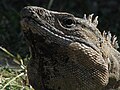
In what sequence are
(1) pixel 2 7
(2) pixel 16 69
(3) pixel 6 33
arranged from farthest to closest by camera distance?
1. (1) pixel 2 7
2. (3) pixel 6 33
3. (2) pixel 16 69

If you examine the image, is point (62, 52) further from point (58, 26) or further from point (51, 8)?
point (51, 8)

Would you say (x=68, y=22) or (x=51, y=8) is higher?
(x=68, y=22)

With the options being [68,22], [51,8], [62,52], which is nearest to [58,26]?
[68,22]

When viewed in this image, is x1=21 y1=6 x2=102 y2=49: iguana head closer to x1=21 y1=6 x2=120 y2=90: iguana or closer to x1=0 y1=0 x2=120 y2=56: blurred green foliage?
x1=21 y1=6 x2=120 y2=90: iguana

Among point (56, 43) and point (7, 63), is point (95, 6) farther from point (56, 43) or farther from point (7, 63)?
→ point (56, 43)

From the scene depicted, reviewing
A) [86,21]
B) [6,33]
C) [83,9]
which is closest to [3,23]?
[6,33]

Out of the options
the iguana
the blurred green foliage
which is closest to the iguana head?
the iguana

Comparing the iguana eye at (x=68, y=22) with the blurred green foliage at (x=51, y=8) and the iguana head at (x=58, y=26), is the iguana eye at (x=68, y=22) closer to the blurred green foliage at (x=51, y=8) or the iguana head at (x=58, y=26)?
the iguana head at (x=58, y=26)
